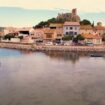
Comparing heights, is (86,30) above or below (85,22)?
below

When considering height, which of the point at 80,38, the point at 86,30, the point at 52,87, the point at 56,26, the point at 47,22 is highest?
the point at 47,22

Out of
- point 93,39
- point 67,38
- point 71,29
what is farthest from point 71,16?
point 93,39

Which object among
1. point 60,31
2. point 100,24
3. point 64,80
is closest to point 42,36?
point 60,31

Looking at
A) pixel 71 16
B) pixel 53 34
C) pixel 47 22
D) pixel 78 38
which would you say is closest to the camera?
pixel 78 38

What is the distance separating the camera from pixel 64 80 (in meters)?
27.5

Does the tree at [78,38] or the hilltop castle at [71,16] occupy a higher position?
the hilltop castle at [71,16]

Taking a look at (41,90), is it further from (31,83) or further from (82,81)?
(82,81)

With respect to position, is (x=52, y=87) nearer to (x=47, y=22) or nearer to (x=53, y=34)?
(x=53, y=34)

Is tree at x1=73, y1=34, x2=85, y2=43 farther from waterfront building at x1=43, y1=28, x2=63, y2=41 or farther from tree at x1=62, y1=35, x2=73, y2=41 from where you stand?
waterfront building at x1=43, y1=28, x2=63, y2=41

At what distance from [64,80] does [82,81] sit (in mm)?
1427

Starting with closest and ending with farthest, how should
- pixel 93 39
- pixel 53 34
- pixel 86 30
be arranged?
pixel 93 39 → pixel 53 34 → pixel 86 30

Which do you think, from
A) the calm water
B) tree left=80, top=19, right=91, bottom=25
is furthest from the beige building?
the calm water

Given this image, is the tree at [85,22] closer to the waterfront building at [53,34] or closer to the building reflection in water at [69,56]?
the waterfront building at [53,34]

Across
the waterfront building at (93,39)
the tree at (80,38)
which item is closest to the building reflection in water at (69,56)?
the tree at (80,38)
